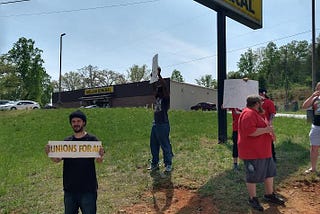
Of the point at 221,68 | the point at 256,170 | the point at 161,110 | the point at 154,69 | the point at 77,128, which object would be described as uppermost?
the point at 221,68

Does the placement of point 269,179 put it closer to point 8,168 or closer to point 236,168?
point 236,168

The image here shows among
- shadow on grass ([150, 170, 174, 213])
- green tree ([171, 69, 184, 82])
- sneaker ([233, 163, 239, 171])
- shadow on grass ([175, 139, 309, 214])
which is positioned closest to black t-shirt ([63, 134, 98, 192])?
shadow on grass ([150, 170, 174, 213])

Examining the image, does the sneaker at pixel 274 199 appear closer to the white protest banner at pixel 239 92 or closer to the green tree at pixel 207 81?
the white protest banner at pixel 239 92

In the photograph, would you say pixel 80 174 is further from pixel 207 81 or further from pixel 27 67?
pixel 207 81

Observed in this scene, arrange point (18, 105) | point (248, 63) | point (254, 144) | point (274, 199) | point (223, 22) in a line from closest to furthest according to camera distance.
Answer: point (254, 144) < point (274, 199) < point (223, 22) < point (18, 105) < point (248, 63)

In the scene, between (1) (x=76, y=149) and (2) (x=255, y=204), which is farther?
(2) (x=255, y=204)

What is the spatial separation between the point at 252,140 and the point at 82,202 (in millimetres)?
2498

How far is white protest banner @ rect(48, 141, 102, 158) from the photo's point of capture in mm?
3986

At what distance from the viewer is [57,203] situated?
19.5 ft

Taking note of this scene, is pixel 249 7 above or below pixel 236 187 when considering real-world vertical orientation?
above

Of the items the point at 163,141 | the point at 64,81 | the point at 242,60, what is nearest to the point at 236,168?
the point at 163,141

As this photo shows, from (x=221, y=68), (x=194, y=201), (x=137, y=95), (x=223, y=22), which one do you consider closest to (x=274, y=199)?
(x=194, y=201)

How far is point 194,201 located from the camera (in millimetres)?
5676

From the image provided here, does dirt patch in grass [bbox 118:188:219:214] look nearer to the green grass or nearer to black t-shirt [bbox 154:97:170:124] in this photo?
the green grass
